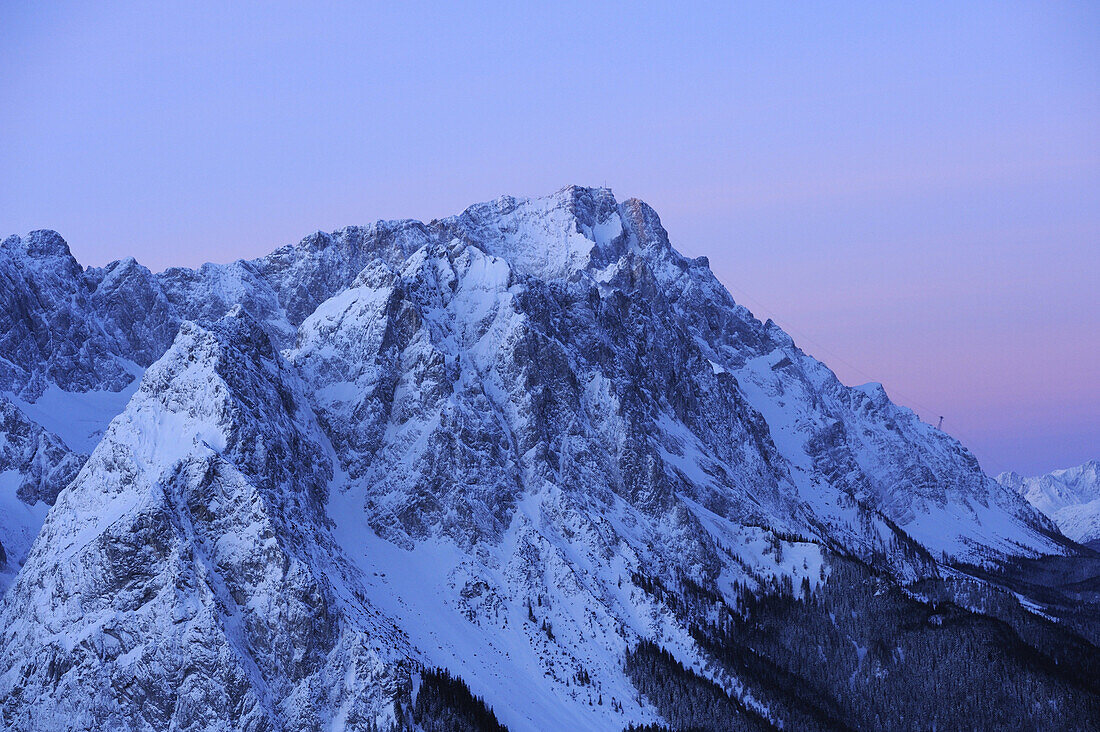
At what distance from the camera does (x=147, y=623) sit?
7721 inches

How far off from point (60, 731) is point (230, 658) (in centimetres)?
2715

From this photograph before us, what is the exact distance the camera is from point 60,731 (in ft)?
620

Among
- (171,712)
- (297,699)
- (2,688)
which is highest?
(297,699)

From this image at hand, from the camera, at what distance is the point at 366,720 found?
199250 mm

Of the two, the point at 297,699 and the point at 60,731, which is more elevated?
the point at 297,699

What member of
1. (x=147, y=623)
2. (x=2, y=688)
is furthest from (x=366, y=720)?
(x=2, y=688)

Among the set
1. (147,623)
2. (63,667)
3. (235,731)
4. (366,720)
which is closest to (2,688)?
(63,667)

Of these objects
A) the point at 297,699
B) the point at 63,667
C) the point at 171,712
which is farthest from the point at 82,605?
the point at 297,699

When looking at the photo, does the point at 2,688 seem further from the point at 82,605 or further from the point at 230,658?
the point at 230,658

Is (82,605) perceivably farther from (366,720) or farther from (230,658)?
(366,720)

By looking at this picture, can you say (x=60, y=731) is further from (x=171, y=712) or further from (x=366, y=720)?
(x=366, y=720)

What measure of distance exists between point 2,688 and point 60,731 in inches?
562

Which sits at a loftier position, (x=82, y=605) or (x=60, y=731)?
(x=82, y=605)

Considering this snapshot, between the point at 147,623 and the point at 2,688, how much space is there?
25021 millimetres
